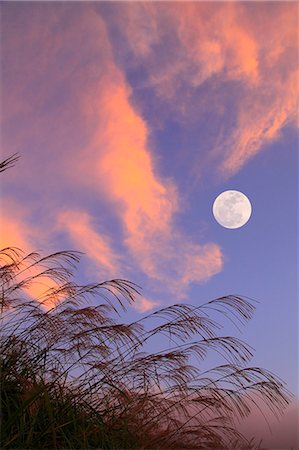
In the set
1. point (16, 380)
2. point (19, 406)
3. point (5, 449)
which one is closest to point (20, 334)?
point (16, 380)

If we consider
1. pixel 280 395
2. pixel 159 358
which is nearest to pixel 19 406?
pixel 159 358

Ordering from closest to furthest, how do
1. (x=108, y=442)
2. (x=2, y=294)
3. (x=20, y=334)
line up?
(x=108, y=442) → (x=20, y=334) → (x=2, y=294)

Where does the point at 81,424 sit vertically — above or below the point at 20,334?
below

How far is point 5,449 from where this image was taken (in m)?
3.89

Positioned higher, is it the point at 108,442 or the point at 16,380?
the point at 16,380

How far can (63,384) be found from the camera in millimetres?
4527

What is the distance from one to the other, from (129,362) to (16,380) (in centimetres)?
86

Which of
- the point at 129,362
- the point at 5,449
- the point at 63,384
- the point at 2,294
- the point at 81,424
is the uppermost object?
the point at 2,294

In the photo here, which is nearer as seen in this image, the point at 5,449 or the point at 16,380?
the point at 5,449

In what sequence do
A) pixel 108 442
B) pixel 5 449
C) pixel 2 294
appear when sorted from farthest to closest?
pixel 2 294
pixel 108 442
pixel 5 449

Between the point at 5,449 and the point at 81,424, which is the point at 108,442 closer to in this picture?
the point at 81,424

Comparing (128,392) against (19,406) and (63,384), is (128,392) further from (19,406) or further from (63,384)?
(19,406)

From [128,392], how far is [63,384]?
490mm

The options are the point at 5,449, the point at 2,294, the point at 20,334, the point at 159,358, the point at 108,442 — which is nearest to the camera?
the point at 5,449
